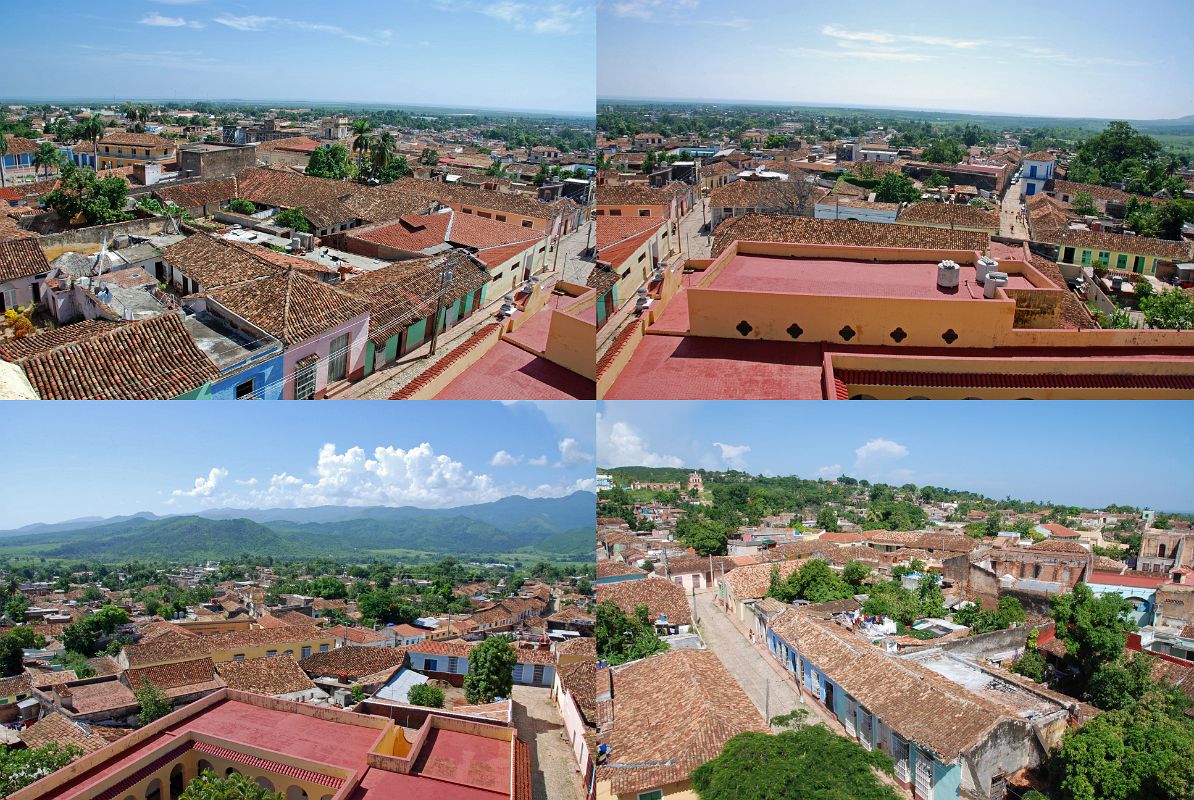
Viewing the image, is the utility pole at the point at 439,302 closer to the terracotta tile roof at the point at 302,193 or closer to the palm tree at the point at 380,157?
the terracotta tile roof at the point at 302,193

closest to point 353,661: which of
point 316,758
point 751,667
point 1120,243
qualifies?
point 316,758

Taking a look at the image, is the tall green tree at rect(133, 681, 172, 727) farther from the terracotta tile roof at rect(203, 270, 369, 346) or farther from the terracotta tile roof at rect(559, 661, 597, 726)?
the terracotta tile roof at rect(203, 270, 369, 346)

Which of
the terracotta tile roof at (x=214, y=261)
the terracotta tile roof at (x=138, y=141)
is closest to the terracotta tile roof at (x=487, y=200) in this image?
the terracotta tile roof at (x=214, y=261)

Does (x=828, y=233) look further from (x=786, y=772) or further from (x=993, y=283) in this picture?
(x=786, y=772)

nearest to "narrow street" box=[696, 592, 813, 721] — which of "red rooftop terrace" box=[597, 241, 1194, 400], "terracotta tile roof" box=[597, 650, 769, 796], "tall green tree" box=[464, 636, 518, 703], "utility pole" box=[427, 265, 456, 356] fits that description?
"terracotta tile roof" box=[597, 650, 769, 796]

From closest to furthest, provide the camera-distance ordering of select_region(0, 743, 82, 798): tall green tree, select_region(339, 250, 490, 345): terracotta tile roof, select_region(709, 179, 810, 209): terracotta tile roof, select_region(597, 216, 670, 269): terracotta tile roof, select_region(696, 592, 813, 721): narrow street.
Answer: select_region(0, 743, 82, 798): tall green tree → select_region(696, 592, 813, 721): narrow street → select_region(339, 250, 490, 345): terracotta tile roof → select_region(597, 216, 670, 269): terracotta tile roof → select_region(709, 179, 810, 209): terracotta tile roof
